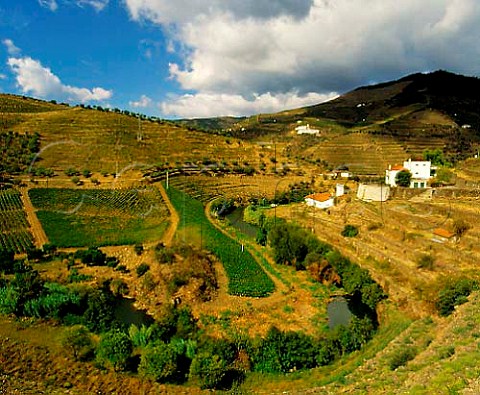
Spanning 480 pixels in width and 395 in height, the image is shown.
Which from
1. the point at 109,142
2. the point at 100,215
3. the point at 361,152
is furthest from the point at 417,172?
the point at 109,142

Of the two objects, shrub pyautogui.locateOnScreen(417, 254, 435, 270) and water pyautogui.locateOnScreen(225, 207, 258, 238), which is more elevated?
shrub pyautogui.locateOnScreen(417, 254, 435, 270)

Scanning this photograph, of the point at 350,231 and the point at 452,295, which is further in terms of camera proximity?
the point at 350,231

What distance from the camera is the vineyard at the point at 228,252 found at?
2500 centimetres

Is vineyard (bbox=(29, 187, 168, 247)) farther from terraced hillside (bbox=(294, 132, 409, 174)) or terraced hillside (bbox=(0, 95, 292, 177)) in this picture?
terraced hillside (bbox=(294, 132, 409, 174))

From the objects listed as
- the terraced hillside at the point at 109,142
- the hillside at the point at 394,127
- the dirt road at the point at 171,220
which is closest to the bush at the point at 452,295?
the dirt road at the point at 171,220

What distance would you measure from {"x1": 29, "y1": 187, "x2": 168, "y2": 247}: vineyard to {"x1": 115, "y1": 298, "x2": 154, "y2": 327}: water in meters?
9.36

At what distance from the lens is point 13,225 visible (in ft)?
109

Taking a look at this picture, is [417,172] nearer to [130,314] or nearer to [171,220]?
[171,220]

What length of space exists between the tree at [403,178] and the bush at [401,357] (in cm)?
2843

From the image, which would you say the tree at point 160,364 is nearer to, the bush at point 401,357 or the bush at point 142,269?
the bush at point 401,357

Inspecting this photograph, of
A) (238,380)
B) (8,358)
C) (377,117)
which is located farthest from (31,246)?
(377,117)

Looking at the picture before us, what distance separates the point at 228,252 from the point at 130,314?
1036cm

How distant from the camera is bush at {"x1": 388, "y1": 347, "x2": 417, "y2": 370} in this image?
15.3 meters

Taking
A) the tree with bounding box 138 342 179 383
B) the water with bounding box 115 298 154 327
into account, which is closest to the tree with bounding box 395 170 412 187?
the water with bounding box 115 298 154 327
